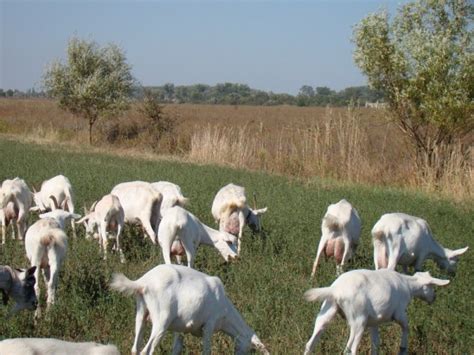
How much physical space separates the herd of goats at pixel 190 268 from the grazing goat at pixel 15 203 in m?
0.02

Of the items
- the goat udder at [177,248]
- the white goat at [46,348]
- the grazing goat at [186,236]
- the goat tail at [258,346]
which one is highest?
the white goat at [46,348]

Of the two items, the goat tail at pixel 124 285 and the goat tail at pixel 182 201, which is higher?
the goat tail at pixel 124 285

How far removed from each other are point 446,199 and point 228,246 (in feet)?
35.4

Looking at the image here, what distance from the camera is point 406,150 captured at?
80.0 feet

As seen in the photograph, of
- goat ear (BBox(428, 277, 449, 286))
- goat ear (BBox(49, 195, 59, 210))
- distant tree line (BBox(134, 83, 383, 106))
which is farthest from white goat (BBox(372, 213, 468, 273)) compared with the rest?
distant tree line (BBox(134, 83, 383, 106))

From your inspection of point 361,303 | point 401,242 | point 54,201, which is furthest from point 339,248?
point 54,201

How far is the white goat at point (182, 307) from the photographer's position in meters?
6.77

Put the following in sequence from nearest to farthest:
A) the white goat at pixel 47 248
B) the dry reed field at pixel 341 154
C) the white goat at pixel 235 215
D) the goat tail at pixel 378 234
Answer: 1. the white goat at pixel 47 248
2. the goat tail at pixel 378 234
3. the white goat at pixel 235 215
4. the dry reed field at pixel 341 154

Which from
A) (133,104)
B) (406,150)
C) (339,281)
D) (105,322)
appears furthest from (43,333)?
(133,104)

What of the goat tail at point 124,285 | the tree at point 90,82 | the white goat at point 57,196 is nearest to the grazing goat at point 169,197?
the white goat at point 57,196

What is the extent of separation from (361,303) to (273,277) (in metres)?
3.06

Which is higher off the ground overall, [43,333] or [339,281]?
[339,281]

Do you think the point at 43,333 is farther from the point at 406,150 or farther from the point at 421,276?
the point at 406,150

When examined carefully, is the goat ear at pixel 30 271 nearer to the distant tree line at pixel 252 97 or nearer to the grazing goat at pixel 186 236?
the grazing goat at pixel 186 236
